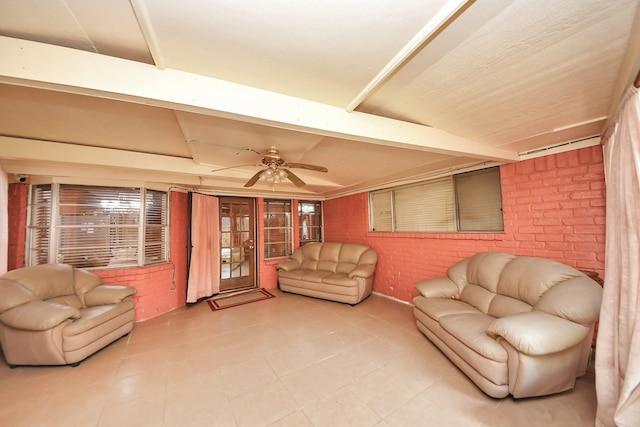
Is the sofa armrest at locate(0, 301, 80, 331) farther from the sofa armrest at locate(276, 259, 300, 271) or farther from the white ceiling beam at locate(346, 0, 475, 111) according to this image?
the white ceiling beam at locate(346, 0, 475, 111)

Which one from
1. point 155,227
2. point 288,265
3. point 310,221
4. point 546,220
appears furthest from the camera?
point 310,221

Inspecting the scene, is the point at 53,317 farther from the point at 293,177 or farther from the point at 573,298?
the point at 573,298

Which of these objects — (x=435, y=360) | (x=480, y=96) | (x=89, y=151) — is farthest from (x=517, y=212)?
(x=89, y=151)

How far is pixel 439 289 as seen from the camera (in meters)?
2.76

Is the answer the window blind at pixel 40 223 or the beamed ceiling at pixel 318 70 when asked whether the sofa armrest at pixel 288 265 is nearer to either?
the beamed ceiling at pixel 318 70

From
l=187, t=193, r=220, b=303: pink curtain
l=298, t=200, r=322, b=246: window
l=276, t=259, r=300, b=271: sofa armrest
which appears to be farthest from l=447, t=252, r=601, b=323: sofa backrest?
l=187, t=193, r=220, b=303: pink curtain

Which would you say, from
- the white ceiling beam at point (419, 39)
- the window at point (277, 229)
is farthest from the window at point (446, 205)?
the white ceiling beam at point (419, 39)

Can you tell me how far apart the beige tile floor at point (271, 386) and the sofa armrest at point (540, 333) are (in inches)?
20.1

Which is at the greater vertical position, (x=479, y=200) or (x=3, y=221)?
(x=479, y=200)

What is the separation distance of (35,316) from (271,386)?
93.3 inches

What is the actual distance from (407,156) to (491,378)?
91.7 inches

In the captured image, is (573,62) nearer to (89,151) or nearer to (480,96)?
(480,96)

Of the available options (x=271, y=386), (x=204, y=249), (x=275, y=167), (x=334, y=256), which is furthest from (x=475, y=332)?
(x=204, y=249)

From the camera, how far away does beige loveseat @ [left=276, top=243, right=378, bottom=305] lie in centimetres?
→ 380
